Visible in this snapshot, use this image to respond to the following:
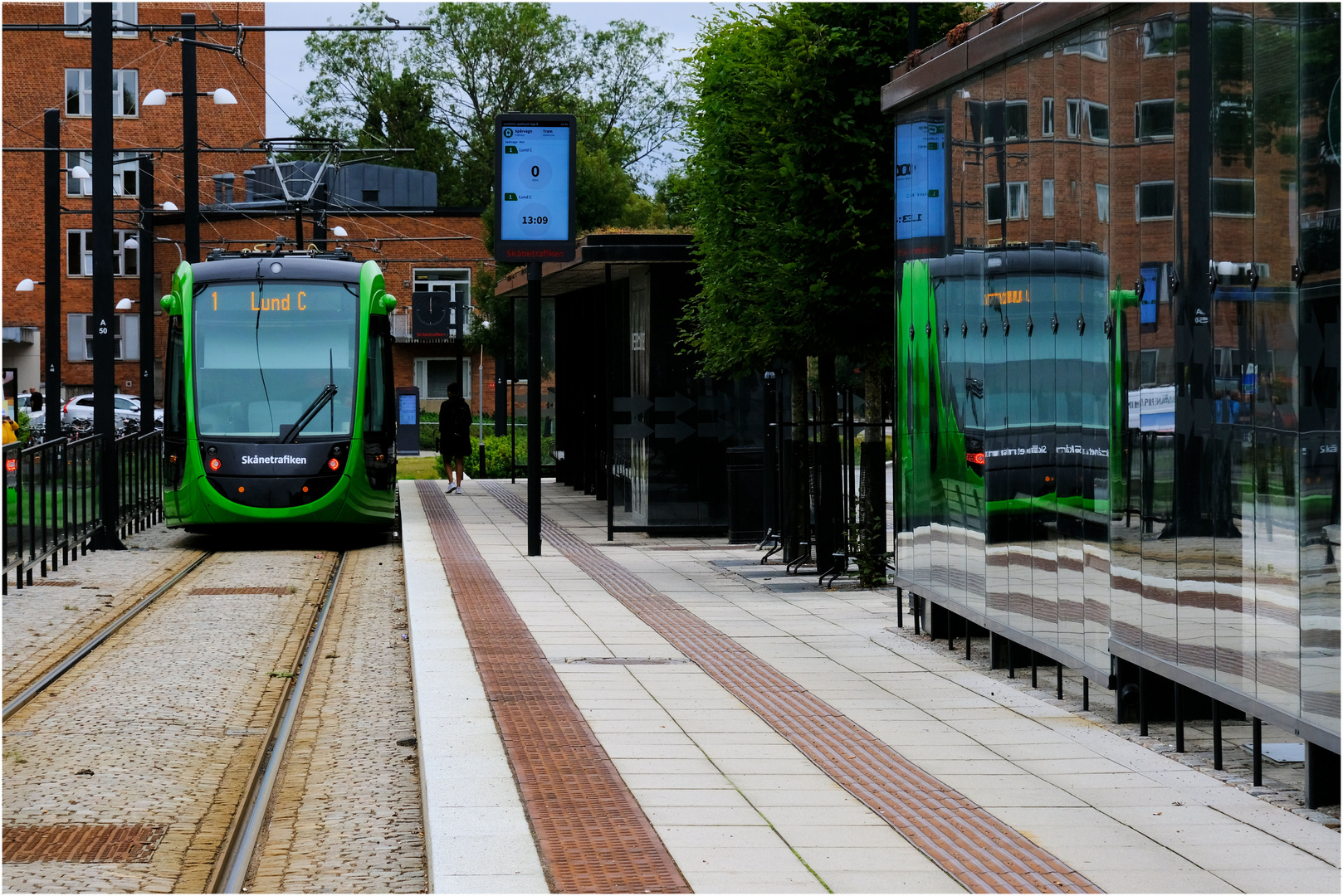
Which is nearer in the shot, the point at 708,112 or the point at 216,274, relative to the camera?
the point at 708,112

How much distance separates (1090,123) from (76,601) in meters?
10.0

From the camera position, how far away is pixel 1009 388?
9.50 m

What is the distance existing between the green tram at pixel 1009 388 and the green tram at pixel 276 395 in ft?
31.5

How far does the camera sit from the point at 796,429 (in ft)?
58.3

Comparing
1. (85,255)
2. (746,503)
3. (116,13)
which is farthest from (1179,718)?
(85,255)

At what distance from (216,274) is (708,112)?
6.91m

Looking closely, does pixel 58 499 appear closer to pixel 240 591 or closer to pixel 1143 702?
pixel 240 591

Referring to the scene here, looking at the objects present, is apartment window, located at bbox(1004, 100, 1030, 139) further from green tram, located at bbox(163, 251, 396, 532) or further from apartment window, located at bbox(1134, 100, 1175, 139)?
green tram, located at bbox(163, 251, 396, 532)

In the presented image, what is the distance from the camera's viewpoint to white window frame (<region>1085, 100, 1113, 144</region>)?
8023mm

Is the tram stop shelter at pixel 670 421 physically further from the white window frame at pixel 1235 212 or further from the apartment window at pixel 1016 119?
the white window frame at pixel 1235 212

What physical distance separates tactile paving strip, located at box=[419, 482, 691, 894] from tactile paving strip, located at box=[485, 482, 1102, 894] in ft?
2.93

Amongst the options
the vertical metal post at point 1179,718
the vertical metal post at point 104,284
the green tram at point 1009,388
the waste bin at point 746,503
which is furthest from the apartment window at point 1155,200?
the vertical metal post at point 104,284

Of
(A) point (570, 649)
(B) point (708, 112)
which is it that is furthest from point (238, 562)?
(A) point (570, 649)

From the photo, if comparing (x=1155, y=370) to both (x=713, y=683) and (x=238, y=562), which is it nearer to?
(x=713, y=683)
